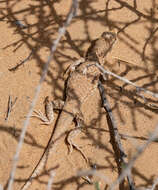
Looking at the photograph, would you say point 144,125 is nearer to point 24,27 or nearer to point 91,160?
point 91,160

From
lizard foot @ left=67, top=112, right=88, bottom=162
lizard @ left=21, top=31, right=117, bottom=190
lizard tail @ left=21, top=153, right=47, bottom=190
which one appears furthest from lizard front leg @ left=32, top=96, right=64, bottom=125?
lizard tail @ left=21, top=153, right=47, bottom=190

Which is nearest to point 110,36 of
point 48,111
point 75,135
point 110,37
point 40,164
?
point 110,37

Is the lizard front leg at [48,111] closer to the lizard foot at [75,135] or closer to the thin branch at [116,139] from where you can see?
the lizard foot at [75,135]

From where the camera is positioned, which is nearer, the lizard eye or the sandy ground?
the sandy ground

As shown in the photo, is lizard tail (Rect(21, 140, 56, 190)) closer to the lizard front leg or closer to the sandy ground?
the sandy ground

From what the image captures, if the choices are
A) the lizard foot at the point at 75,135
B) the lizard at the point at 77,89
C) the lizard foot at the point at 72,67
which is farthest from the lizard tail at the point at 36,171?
the lizard foot at the point at 72,67

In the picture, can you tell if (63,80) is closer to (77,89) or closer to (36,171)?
(77,89)
